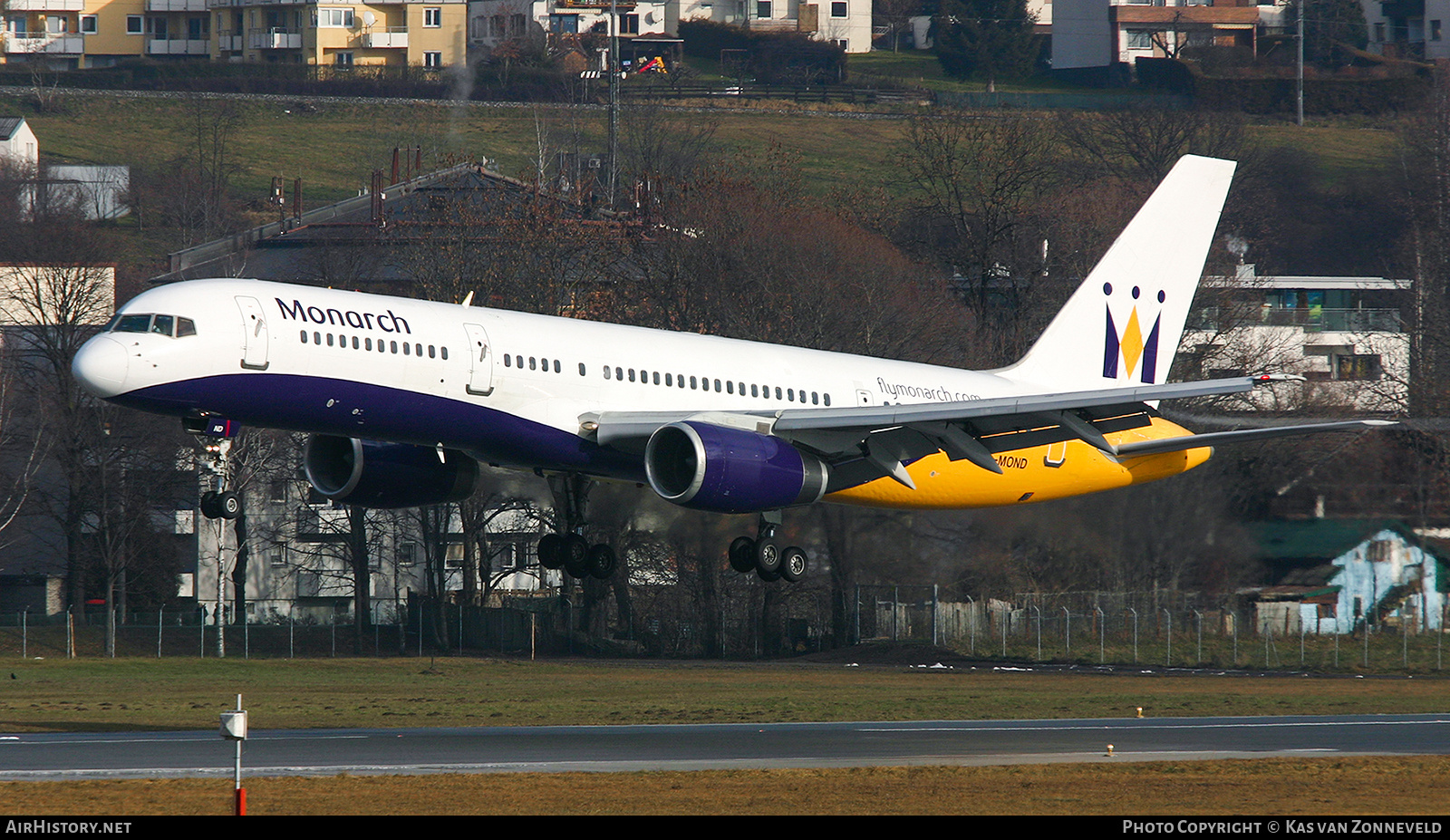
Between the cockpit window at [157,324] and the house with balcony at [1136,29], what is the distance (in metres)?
149

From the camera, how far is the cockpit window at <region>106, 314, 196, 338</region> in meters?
32.0

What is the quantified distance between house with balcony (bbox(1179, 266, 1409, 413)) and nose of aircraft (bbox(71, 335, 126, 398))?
42025mm

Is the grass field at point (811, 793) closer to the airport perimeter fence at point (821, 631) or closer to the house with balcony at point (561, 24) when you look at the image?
the airport perimeter fence at point (821, 631)

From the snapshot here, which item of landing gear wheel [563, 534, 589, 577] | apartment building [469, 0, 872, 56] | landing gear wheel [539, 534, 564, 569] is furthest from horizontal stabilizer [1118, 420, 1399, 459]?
apartment building [469, 0, 872, 56]

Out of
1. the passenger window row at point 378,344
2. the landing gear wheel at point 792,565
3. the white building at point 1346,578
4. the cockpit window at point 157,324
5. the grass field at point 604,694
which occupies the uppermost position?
the cockpit window at point 157,324

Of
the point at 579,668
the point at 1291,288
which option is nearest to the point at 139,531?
the point at 579,668

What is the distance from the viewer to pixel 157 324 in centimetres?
3206

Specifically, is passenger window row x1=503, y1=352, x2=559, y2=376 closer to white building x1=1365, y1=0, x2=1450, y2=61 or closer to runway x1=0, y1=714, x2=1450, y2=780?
runway x1=0, y1=714, x2=1450, y2=780

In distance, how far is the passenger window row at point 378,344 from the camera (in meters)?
33.2

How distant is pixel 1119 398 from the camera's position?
37.5 metres

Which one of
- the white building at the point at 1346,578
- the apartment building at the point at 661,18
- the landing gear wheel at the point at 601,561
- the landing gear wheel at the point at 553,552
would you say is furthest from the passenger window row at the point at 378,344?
the apartment building at the point at 661,18

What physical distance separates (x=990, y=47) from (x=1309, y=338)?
79.0 metres

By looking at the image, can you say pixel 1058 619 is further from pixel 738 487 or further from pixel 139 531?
pixel 139 531

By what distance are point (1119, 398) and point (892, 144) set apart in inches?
4472
